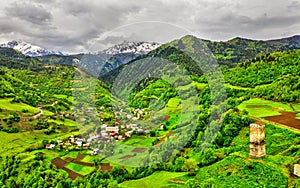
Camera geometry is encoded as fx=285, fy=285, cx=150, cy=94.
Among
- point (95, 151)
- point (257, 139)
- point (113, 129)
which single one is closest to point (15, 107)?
point (113, 129)

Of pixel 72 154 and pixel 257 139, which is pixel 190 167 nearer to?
pixel 257 139

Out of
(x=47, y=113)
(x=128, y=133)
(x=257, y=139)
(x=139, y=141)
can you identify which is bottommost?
(x=139, y=141)

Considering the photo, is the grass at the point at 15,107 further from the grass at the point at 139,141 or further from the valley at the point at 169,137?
the grass at the point at 139,141

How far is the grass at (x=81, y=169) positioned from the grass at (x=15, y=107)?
126 feet

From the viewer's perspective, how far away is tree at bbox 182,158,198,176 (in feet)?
82.4

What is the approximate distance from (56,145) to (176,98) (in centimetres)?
2615

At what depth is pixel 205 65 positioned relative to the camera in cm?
10212

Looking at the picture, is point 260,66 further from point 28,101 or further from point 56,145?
point 28,101

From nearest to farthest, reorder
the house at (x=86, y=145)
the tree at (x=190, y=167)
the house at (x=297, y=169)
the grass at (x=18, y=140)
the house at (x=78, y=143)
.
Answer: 1. the house at (x=297, y=169)
2. the tree at (x=190, y=167)
3. the house at (x=86, y=145)
4. the house at (x=78, y=143)
5. the grass at (x=18, y=140)

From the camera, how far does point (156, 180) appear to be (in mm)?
27047

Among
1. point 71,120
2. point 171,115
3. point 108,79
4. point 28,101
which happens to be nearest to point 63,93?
point 28,101

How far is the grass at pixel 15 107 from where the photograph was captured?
240 ft

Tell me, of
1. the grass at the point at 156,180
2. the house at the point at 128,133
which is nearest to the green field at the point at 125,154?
the house at the point at 128,133

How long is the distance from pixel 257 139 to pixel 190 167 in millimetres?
9551
